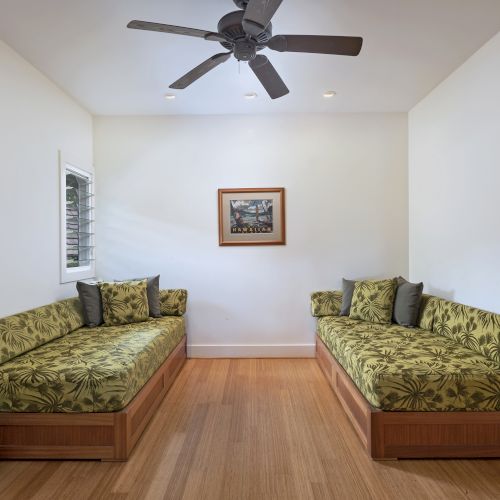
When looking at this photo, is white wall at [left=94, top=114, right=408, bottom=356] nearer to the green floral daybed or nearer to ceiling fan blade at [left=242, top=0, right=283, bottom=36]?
the green floral daybed

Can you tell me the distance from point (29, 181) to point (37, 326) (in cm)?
115

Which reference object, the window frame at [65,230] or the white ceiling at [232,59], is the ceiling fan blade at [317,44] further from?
the window frame at [65,230]

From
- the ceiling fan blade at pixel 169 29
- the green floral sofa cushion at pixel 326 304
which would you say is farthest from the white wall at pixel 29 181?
the green floral sofa cushion at pixel 326 304

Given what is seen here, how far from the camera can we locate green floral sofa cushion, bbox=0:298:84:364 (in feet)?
7.55

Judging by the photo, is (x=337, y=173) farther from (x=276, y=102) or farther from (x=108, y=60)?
(x=108, y=60)

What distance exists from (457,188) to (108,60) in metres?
3.02

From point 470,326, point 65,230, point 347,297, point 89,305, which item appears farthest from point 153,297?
point 470,326

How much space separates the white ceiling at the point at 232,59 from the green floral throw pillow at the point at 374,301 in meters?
1.85

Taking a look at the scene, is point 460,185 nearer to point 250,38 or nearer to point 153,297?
point 250,38

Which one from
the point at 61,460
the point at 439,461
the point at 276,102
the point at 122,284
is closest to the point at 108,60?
the point at 276,102

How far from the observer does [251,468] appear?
6.46 ft

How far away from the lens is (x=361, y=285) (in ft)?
11.6

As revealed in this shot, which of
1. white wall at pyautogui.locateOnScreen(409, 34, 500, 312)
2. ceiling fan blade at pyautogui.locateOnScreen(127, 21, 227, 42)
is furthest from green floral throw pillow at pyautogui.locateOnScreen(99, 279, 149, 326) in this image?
white wall at pyautogui.locateOnScreen(409, 34, 500, 312)

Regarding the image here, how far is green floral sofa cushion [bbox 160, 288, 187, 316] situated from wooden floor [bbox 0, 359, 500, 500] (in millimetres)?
1128
